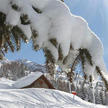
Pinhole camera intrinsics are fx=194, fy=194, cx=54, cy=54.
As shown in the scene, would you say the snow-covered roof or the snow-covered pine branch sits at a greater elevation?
the snow-covered pine branch

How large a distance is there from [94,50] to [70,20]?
38 cm

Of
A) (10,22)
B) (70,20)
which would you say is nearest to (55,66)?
(70,20)

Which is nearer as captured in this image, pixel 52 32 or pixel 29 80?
pixel 52 32

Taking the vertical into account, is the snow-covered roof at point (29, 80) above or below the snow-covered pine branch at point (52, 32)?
below

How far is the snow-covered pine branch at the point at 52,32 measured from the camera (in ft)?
5.76

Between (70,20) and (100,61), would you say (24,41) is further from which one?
(100,61)

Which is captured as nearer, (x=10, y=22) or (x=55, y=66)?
(x=10, y=22)

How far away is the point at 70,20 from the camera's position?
1884mm

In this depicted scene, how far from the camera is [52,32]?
5.86ft

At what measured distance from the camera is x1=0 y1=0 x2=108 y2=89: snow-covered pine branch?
5.76 feet

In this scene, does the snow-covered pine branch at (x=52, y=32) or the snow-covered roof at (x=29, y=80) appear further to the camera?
the snow-covered roof at (x=29, y=80)

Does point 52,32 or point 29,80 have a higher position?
point 52,32

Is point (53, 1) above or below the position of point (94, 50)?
above

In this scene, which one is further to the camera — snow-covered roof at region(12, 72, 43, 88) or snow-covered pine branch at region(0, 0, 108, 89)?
snow-covered roof at region(12, 72, 43, 88)
